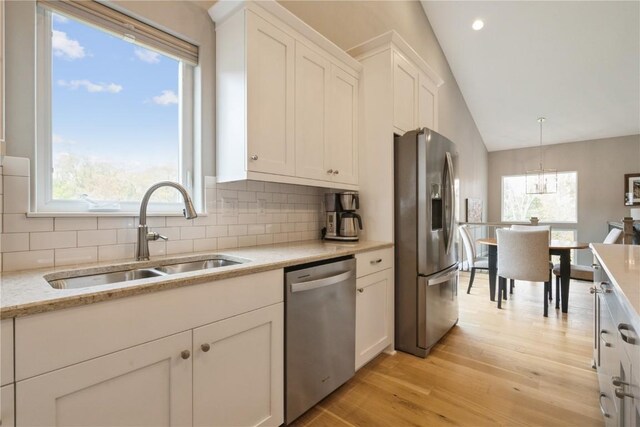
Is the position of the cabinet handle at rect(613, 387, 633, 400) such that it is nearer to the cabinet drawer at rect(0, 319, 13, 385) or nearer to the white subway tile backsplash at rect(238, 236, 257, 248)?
the cabinet drawer at rect(0, 319, 13, 385)

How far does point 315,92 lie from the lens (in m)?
2.09

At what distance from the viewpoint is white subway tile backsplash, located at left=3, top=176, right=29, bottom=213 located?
1.19 m

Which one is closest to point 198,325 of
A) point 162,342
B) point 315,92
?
point 162,342

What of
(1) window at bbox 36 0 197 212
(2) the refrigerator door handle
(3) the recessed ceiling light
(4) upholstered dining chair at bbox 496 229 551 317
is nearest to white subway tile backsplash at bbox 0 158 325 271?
(1) window at bbox 36 0 197 212

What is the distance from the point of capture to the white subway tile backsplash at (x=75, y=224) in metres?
1.31

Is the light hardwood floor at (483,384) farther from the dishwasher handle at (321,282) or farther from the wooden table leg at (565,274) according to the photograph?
the dishwasher handle at (321,282)

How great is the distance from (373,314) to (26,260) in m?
1.90

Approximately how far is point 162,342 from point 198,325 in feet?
0.42

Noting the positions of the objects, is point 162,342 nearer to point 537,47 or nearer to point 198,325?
point 198,325

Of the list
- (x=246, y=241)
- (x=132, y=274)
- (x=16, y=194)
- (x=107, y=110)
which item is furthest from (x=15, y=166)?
(x=246, y=241)

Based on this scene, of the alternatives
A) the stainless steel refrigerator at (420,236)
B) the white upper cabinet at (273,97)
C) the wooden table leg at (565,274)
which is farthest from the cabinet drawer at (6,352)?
the wooden table leg at (565,274)

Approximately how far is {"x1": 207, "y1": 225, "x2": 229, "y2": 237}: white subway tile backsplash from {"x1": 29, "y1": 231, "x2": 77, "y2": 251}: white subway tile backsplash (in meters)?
0.65

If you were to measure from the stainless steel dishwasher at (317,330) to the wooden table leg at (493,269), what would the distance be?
253 centimetres

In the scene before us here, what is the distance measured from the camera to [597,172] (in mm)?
6371
